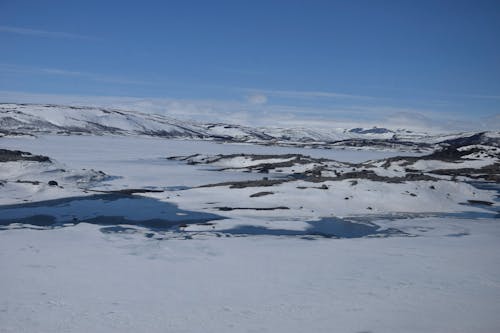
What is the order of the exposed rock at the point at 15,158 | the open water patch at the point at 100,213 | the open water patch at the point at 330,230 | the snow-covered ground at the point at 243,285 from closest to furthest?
1. the snow-covered ground at the point at 243,285
2. the open water patch at the point at 330,230
3. the open water patch at the point at 100,213
4. the exposed rock at the point at 15,158

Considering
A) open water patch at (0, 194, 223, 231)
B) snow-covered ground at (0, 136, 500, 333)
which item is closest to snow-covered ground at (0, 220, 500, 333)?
snow-covered ground at (0, 136, 500, 333)

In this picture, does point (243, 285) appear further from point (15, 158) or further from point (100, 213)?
point (15, 158)

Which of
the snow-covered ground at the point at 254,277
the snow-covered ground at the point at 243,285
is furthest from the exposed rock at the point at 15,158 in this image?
the snow-covered ground at the point at 243,285

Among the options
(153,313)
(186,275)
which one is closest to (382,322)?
(153,313)

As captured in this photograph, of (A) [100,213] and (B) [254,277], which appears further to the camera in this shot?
(A) [100,213]

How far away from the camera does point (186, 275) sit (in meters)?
13.0

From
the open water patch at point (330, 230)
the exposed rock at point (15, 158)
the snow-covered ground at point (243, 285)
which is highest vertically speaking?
the exposed rock at point (15, 158)

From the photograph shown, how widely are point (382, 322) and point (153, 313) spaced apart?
4.56 meters

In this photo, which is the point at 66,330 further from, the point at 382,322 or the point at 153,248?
the point at 153,248

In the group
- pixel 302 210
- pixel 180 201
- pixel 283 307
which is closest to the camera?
Answer: pixel 283 307

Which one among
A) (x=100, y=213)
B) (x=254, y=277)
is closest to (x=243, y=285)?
(x=254, y=277)

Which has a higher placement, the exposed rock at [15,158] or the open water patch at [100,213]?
the exposed rock at [15,158]

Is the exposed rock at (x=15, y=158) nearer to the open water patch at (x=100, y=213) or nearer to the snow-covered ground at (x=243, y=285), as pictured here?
the open water patch at (x=100, y=213)

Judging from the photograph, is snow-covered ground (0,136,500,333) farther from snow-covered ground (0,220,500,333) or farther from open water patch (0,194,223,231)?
open water patch (0,194,223,231)
